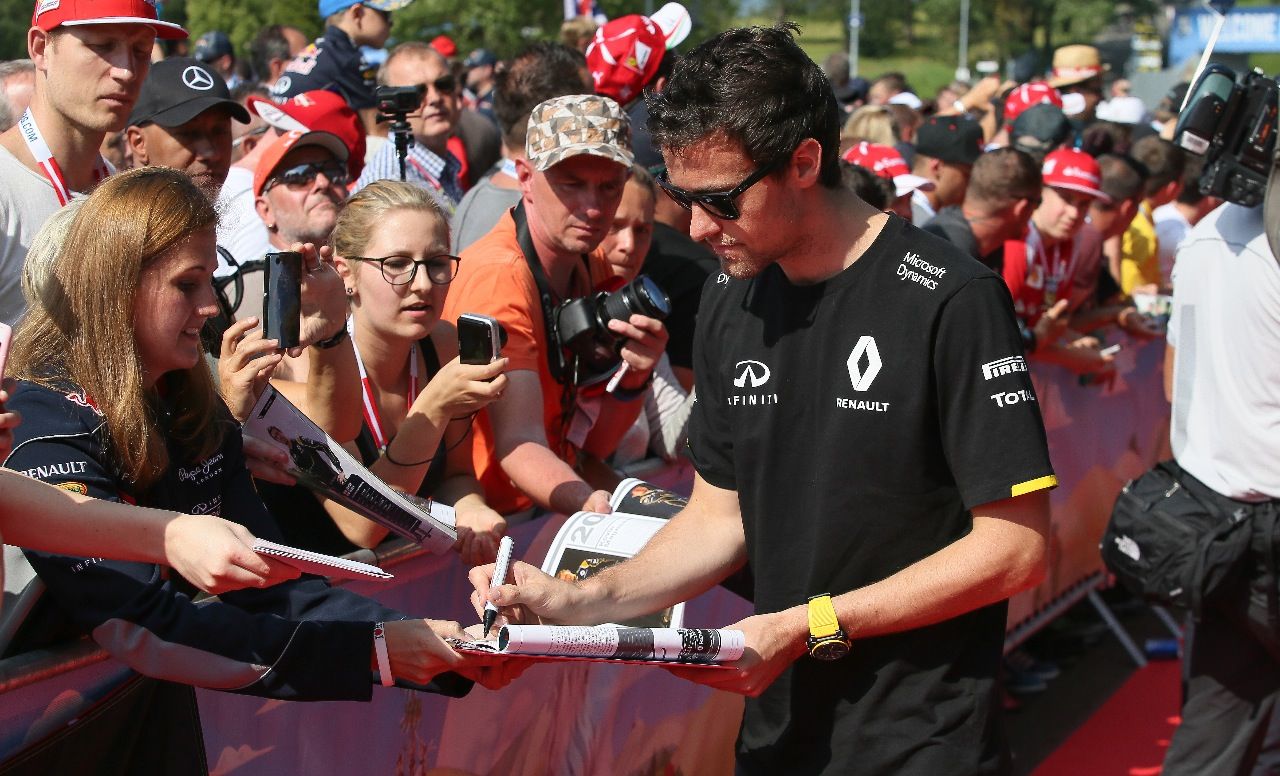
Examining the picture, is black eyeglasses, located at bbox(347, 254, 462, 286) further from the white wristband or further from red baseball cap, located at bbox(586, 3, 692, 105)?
red baseball cap, located at bbox(586, 3, 692, 105)

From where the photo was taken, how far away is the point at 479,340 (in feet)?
11.6

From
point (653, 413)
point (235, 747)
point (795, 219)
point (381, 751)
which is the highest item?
point (795, 219)

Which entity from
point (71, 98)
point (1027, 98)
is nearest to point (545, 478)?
point (71, 98)

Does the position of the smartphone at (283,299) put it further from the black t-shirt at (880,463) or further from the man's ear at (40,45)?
the man's ear at (40,45)

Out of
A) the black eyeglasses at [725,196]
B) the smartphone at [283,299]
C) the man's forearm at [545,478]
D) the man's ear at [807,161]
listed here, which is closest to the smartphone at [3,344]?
the smartphone at [283,299]

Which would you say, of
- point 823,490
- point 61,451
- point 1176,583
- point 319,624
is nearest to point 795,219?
point 823,490

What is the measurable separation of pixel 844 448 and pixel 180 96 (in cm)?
299

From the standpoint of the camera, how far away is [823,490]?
274 cm

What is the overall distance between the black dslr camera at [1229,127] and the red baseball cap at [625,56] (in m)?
2.22

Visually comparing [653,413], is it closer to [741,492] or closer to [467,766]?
[467,766]

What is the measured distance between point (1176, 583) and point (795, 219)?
258 centimetres

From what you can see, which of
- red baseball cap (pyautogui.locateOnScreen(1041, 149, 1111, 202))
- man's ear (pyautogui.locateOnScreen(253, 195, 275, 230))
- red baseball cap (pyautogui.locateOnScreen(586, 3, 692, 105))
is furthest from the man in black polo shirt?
red baseball cap (pyautogui.locateOnScreen(1041, 149, 1111, 202))

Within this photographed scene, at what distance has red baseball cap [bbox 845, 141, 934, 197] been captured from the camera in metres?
6.56

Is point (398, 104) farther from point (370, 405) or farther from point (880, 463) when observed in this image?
point (880, 463)
